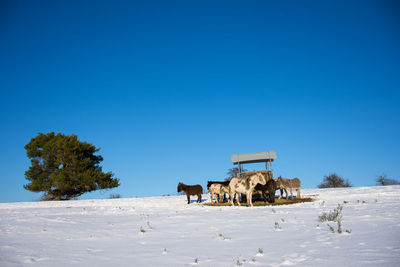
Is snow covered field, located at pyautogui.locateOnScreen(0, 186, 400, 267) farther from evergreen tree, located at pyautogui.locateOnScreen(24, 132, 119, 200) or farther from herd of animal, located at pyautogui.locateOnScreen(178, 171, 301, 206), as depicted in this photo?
evergreen tree, located at pyautogui.locateOnScreen(24, 132, 119, 200)

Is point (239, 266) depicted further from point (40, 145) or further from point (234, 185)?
point (40, 145)

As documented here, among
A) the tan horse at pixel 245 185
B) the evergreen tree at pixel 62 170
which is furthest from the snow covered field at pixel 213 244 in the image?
the evergreen tree at pixel 62 170

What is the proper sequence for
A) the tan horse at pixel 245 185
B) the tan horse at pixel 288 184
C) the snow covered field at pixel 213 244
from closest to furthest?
the snow covered field at pixel 213 244 < the tan horse at pixel 245 185 < the tan horse at pixel 288 184

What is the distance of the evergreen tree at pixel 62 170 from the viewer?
2948 cm

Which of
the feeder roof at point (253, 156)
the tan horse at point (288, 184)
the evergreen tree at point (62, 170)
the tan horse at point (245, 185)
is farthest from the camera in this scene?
the evergreen tree at point (62, 170)

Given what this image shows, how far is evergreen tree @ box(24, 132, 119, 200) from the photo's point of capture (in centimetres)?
2948

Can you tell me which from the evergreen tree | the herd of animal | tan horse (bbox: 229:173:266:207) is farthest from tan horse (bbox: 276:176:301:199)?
the evergreen tree

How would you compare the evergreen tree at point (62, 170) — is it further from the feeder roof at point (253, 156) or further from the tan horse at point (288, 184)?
the tan horse at point (288, 184)

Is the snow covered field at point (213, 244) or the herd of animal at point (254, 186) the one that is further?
the herd of animal at point (254, 186)

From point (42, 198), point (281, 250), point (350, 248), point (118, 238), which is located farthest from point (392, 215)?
point (42, 198)

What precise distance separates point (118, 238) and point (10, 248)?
2.34 meters

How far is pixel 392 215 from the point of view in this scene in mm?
8227

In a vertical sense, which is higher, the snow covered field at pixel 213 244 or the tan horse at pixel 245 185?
the tan horse at pixel 245 185

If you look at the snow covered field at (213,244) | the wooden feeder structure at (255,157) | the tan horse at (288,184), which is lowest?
the snow covered field at (213,244)
